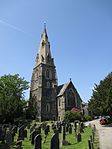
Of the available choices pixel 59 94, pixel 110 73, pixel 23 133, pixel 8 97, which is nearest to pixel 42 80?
pixel 59 94

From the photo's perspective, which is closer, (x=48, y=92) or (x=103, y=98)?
(x=103, y=98)

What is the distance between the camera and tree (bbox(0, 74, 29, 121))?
4808cm

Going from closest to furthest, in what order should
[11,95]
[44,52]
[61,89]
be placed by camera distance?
[11,95], [61,89], [44,52]

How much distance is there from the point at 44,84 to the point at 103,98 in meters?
34.8

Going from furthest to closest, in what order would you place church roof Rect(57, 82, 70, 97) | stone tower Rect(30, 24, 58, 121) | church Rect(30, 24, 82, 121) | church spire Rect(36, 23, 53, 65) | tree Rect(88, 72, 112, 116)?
church spire Rect(36, 23, 53, 65), church roof Rect(57, 82, 70, 97), stone tower Rect(30, 24, 58, 121), church Rect(30, 24, 82, 121), tree Rect(88, 72, 112, 116)

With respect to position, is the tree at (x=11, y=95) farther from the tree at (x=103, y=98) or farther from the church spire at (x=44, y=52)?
the tree at (x=103, y=98)

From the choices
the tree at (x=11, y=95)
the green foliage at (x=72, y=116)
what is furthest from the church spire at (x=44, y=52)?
the green foliage at (x=72, y=116)

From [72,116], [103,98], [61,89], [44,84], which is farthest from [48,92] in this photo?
[103,98]

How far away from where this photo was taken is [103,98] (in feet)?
110

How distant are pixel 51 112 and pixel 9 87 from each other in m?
16.2

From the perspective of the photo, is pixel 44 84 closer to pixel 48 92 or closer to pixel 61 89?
pixel 48 92

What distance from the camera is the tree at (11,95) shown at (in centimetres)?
4808

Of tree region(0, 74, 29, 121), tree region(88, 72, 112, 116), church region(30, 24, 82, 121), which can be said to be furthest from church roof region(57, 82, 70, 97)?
tree region(88, 72, 112, 116)

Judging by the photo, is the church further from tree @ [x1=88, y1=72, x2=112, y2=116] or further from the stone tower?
tree @ [x1=88, y1=72, x2=112, y2=116]
